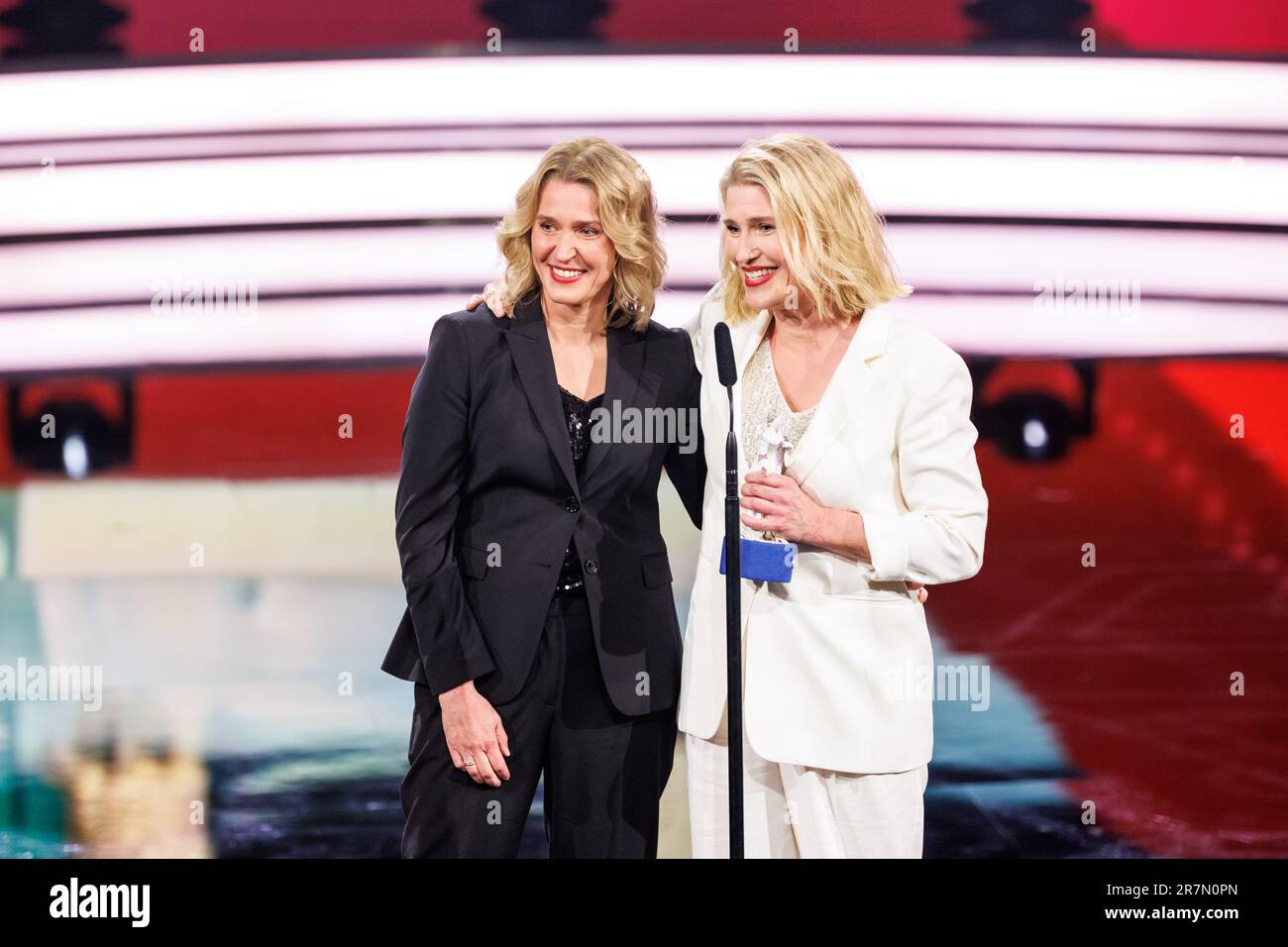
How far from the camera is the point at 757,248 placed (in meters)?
2.40

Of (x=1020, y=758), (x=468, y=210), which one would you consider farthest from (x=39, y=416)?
(x=1020, y=758)

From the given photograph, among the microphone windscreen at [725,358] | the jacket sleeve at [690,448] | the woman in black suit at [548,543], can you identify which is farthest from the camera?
the jacket sleeve at [690,448]

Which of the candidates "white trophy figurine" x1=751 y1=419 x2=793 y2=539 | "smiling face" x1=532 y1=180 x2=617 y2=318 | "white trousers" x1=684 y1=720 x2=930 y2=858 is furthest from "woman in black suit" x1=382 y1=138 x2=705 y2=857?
"white trophy figurine" x1=751 y1=419 x2=793 y2=539

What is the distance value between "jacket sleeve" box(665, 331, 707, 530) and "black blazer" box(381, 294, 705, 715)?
121mm

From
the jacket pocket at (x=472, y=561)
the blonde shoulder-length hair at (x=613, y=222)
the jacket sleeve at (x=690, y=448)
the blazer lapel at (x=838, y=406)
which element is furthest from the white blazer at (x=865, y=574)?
the jacket pocket at (x=472, y=561)

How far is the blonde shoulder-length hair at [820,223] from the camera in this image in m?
2.37

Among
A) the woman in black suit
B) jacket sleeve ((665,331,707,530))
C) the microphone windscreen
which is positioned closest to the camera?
the microphone windscreen

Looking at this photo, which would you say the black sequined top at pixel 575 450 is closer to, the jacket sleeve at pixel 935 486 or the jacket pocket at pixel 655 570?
the jacket pocket at pixel 655 570

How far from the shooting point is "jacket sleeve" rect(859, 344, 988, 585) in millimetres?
2342

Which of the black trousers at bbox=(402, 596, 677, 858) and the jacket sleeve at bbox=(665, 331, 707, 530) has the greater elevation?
the jacket sleeve at bbox=(665, 331, 707, 530)

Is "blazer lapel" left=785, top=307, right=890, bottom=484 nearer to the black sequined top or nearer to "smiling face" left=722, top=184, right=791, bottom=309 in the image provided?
"smiling face" left=722, top=184, right=791, bottom=309

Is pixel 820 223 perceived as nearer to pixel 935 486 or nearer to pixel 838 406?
pixel 838 406
